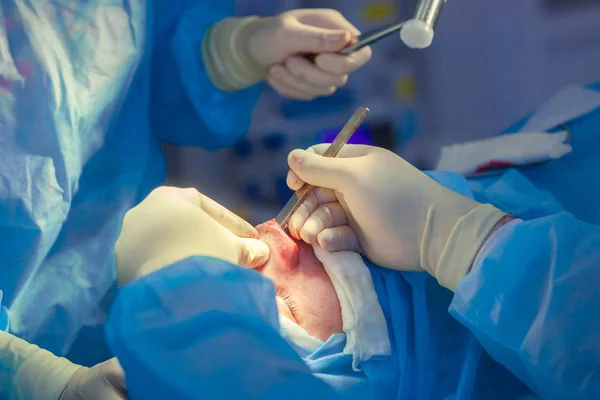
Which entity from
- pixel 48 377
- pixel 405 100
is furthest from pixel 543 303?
pixel 405 100

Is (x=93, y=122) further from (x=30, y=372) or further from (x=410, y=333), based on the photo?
(x=410, y=333)

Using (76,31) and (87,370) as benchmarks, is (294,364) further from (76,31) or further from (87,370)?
(76,31)

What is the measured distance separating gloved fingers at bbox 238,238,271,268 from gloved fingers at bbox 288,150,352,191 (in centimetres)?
12

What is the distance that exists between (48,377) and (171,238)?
231 mm

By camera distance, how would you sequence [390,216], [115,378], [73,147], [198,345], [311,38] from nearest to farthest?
[198,345] < [115,378] < [390,216] < [73,147] < [311,38]

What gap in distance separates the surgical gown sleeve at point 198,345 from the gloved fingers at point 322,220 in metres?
0.28

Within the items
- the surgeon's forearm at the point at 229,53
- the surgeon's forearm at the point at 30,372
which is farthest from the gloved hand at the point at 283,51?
the surgeon's forearm at the point at 30,372

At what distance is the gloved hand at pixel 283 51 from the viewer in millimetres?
1257

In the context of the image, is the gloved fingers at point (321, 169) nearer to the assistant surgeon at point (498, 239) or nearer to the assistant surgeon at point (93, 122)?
the assistant surgeon at point (498, 239)

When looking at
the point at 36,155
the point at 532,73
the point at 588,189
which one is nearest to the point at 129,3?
the point at 36,155

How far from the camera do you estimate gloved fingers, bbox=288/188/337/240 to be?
38.0 inches

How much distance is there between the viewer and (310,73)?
1301mm

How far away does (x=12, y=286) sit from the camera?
96 cm

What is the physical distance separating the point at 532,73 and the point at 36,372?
1.29m
